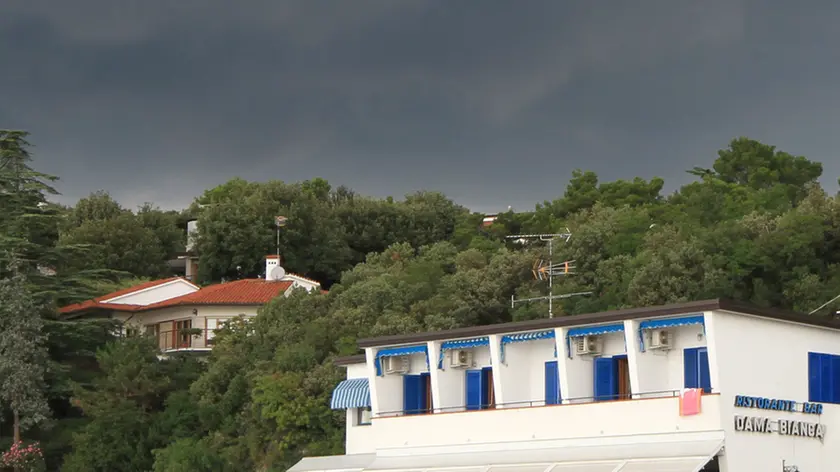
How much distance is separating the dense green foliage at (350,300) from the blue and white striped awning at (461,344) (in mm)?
9742

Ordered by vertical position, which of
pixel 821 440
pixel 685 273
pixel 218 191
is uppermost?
pixel 218 191

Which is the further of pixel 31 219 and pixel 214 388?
pixel 31 219

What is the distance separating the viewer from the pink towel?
116 ft

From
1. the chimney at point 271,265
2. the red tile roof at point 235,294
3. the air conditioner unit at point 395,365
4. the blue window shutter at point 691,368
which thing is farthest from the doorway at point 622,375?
the chimney at point 271,265

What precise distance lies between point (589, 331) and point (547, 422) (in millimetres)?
2961

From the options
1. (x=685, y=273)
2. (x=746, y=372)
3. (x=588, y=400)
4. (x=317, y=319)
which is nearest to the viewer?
(x=746, y=372)

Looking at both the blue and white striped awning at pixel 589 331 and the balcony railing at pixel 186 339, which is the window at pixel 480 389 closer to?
the blue and white striped awning at pixel 589 331

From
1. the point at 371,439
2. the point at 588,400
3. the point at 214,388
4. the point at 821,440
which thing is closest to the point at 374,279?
the point at 214,388

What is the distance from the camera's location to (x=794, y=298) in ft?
187

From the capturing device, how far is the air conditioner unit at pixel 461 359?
43.6 meters

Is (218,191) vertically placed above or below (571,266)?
above

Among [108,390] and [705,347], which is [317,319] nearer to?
[108,390]

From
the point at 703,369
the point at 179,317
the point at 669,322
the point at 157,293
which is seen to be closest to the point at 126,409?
the point at 179,317

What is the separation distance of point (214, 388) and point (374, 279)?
1005 centimetres
